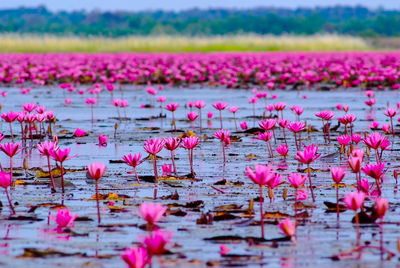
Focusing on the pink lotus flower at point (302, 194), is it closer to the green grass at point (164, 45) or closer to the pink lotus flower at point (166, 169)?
the pink lotus flower at point (166, 169)

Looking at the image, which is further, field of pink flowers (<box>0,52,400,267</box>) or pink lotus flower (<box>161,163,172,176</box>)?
pink lotus flower (<box>161,163,172,176</box>)

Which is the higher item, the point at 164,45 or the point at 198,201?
the point at 164,45

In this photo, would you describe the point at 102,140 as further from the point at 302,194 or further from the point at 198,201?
the point at 302,194

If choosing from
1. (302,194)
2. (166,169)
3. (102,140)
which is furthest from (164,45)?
(302,194)

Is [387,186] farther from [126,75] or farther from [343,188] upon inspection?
[126,75]

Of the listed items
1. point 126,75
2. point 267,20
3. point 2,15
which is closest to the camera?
point 126,75

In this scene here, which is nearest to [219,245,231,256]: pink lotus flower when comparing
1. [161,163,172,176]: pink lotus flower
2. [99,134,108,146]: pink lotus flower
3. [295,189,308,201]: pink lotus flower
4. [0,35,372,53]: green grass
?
[295,189,308,201]: pink lotus flower

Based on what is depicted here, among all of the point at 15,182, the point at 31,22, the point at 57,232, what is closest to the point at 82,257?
the point at 57,232

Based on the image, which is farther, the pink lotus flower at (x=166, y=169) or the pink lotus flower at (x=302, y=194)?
the pink lotus flower at (x=166, y=169)

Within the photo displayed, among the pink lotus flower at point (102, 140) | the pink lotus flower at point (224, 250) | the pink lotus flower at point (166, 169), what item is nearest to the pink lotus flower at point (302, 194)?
the pink lotus flower at point (224, 250)

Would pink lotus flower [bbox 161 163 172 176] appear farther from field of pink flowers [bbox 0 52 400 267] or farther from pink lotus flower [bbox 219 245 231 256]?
pink lotus flower [bbox 219 245 231 256]

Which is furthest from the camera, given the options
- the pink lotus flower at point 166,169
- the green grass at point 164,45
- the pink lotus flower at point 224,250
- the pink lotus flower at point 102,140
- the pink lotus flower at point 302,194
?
the green grass at point 164,45

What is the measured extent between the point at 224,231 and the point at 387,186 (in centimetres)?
169

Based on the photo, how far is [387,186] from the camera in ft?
16.3
